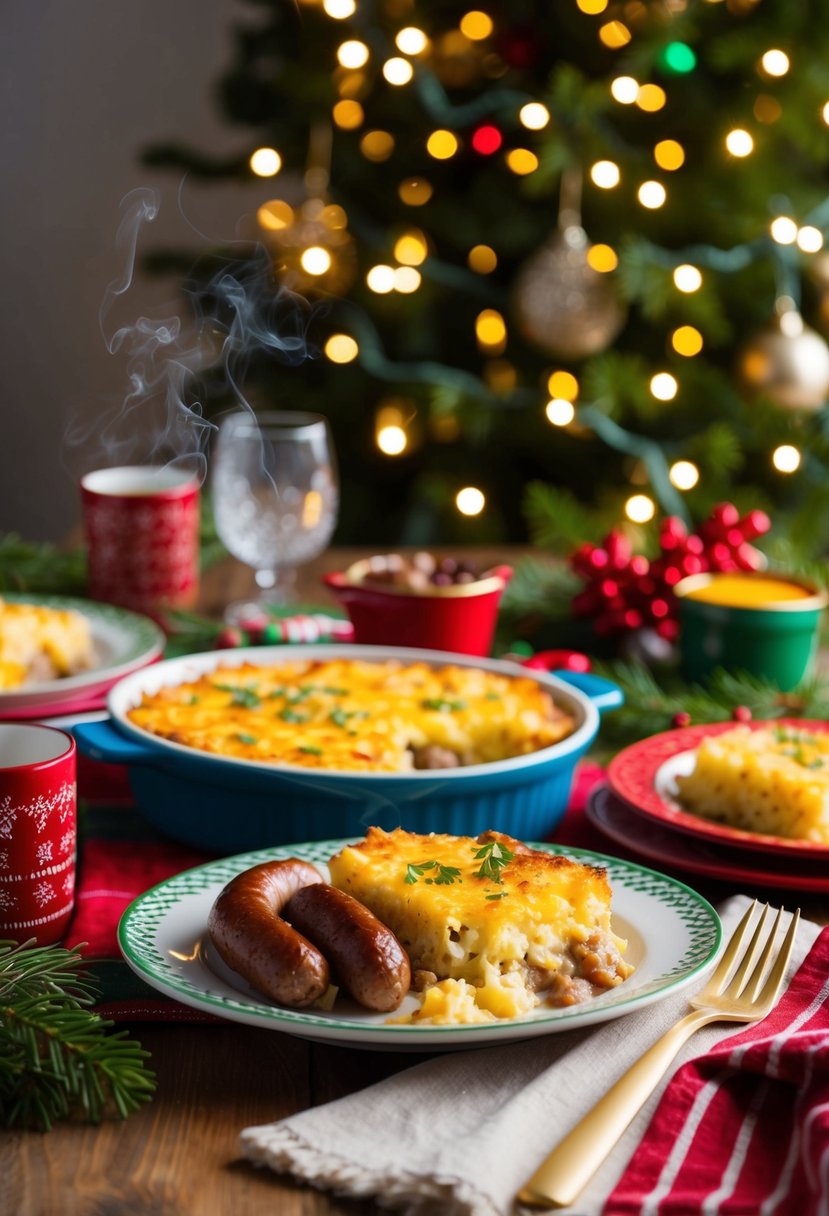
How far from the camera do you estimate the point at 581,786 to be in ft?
6.30

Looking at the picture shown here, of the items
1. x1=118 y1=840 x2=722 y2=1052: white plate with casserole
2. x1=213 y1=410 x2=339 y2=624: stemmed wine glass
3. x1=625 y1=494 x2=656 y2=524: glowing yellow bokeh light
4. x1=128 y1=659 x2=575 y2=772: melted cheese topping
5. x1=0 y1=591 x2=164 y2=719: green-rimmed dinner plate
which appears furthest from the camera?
x1=625 y1=494 x2=656 y2=524: glowing yellow bokeh light

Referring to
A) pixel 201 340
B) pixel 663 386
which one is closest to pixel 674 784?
pixel 201 340

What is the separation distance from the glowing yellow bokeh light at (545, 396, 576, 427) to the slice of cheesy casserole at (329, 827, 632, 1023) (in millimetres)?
2901

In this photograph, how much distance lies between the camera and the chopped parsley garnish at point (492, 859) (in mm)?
1271

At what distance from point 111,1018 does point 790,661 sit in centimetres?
137

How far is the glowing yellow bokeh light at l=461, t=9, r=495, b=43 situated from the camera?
13.3ft

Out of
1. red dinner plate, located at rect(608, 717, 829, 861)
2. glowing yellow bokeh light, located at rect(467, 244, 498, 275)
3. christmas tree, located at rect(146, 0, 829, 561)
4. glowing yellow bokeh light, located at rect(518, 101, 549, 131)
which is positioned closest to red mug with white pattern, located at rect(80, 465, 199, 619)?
red dinner plate, located at rect(608, 717, 829, 861)

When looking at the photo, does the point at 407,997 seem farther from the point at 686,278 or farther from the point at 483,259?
the point at 483,259

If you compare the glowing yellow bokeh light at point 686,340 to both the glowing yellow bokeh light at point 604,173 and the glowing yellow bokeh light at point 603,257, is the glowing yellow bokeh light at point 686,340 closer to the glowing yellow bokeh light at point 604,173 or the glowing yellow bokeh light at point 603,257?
the glowing yellow bokeh light at point 603,257

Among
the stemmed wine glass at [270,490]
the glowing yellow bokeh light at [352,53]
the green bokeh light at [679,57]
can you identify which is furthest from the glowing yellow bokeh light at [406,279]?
the stemmed wine glass at [270,490]

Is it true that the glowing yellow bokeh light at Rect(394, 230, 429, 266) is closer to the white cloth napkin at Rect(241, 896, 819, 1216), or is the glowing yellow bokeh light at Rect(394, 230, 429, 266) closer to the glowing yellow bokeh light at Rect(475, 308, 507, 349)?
the glowing yellow bokeh light at Rect(475, 308, 507, 349)

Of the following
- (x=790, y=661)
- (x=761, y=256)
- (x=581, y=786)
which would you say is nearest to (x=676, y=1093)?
A: (x=581, y=786)

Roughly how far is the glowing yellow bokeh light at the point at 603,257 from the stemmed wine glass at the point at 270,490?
1.93m

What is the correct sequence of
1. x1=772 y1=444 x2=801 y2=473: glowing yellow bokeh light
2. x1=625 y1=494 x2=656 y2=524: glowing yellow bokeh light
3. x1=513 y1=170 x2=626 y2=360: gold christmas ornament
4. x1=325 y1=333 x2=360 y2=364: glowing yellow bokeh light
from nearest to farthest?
x1=625 y1=494 x2=656 y2=524: glowing yellow bokeh light, x1=513 y1=170 x2=626 y2=360: gold christmas ornament, x1=772 y1=444 x2=801 y2=473: glowing yellow bokeh light, x1=325 y1=333 x2=360 y2=364: glowing yellow bokeh light
